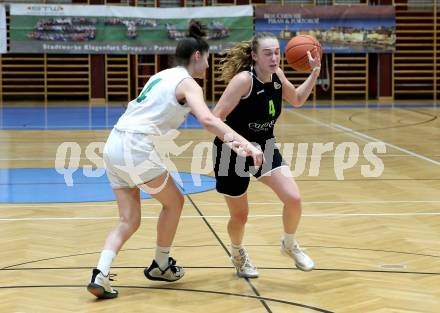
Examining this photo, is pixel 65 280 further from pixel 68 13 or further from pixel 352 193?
pixel 68 13

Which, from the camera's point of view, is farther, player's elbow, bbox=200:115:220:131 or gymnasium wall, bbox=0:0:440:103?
gymnasium wall, bbox=0:0:440:103

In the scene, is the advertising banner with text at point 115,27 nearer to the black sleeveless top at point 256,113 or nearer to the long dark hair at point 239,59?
the long dark hair at point 239,59

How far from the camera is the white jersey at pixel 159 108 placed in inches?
204

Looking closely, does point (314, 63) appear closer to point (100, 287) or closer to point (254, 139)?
point (254, 139)

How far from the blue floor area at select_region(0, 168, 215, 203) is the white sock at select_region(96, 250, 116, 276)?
12.7ft

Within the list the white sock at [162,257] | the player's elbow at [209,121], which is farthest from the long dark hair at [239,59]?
the white sock at [162,257]

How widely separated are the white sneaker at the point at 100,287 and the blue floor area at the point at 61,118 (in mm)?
11918

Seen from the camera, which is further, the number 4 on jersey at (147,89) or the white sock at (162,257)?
the white sock at (162,257)

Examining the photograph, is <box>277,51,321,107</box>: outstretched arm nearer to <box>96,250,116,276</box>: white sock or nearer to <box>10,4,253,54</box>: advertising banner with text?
<box>96,250,116,276</box>: white sock

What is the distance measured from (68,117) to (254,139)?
47.6 feet

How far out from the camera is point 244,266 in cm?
572

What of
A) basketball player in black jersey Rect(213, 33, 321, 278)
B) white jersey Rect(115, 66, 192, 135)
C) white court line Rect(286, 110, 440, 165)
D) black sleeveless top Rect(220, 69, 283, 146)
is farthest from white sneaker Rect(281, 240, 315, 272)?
white court line Rect(286, 110, 440, 165)

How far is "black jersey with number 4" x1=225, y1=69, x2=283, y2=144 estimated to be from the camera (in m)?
5.61

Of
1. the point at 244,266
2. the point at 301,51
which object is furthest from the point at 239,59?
the point at 244,266
